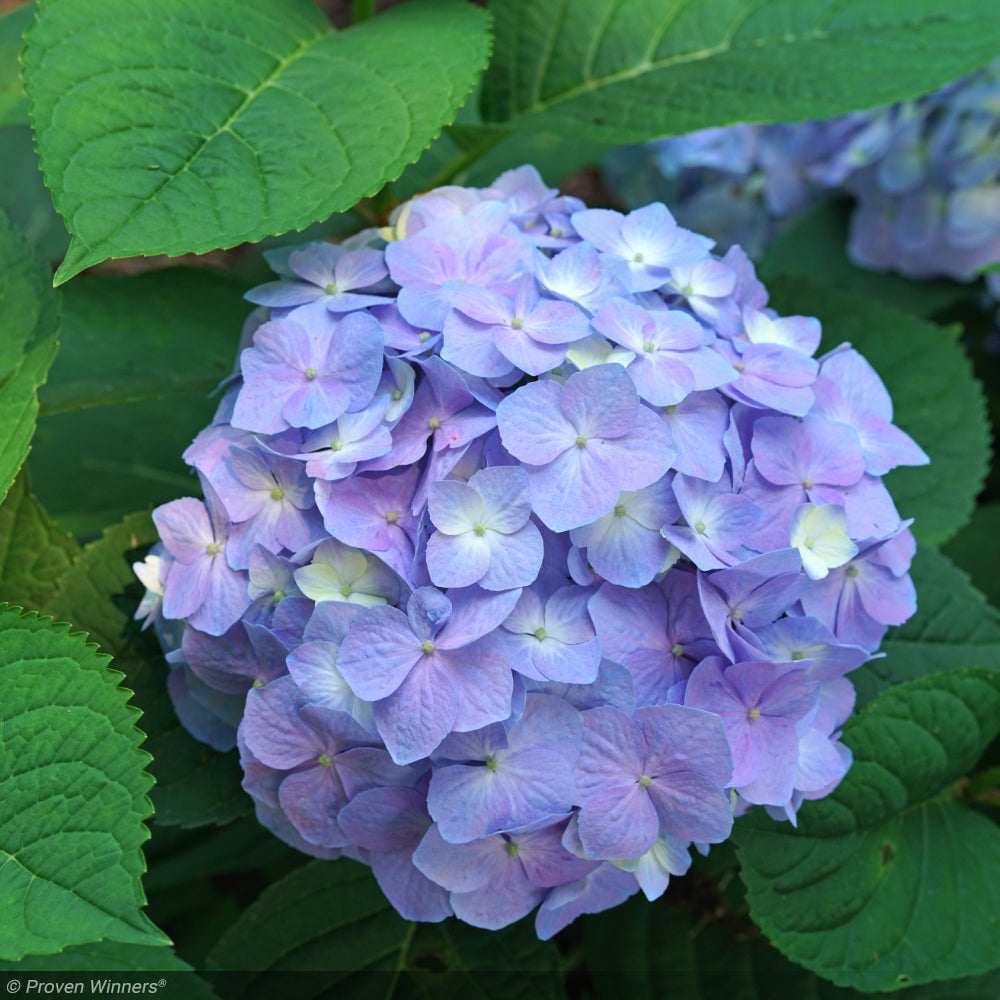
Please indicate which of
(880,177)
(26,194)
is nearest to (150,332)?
(26,194)

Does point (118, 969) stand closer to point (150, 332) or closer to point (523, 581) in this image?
point (523, 581)

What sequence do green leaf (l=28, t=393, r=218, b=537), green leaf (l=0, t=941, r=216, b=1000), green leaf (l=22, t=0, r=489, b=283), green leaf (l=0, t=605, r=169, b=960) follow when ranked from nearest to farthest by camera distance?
green leaf (l=0, t=605, r=169, b=960), green leaf (l=22, t=0, r=489, b=283), green leaf (l=0, t=941, r=216, b=1000), green leaf (l=28, t=393, r=218, b=537)

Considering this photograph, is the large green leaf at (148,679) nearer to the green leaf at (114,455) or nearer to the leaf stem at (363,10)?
the green leaf at (114,455)

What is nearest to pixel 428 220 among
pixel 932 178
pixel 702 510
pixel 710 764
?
pixel 702 510

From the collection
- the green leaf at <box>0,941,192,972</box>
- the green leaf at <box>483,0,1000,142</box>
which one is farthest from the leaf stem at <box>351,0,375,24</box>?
the green leaf at <box>0,941,192,972</box>

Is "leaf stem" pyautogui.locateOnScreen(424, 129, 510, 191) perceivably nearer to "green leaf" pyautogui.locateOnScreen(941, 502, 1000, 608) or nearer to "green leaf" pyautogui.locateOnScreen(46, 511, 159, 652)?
"green leaf" pyautogui.locateOnScreen(46, 511, 159, 652)
